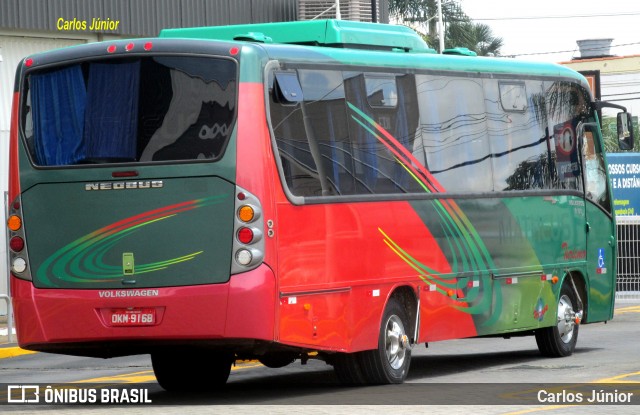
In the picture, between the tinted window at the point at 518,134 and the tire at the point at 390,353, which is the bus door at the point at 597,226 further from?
the tire at the point at 390,353

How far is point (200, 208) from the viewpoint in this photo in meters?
12.9

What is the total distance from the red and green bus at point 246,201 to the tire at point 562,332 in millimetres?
1929

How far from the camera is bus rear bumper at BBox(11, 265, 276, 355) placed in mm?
12766

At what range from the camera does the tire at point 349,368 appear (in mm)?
14641

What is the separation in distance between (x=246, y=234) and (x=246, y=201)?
0.28 meters

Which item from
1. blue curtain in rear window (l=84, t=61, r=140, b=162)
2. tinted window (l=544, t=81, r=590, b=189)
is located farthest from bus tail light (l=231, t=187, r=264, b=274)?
tinted window (l=544, t=81, r=590, b=189)

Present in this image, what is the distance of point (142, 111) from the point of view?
518 inches

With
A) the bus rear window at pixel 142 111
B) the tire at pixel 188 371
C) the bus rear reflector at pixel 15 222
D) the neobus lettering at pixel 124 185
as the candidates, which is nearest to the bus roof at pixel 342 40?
the bus rear window at pixel 142 111

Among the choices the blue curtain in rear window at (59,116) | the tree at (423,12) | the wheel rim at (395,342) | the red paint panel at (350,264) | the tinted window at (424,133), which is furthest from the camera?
the tree at (423,12)

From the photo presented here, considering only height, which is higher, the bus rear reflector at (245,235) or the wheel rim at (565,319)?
the bus rear reflector at (245,235)

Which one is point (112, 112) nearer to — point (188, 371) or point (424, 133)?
point (188, 371)

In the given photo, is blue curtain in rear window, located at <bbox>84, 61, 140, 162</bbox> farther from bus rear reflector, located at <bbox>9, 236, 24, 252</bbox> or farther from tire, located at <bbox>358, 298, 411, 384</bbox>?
tire, located at <bbox>358, 298, 411, 384</bbox>

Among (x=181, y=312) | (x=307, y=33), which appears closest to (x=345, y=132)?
(x=307, y=33)

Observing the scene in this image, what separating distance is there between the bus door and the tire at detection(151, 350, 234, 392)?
557cm
